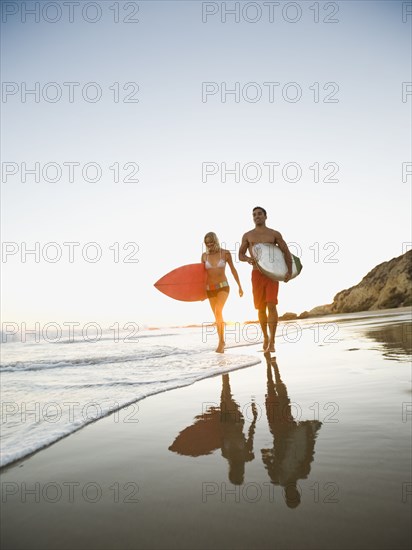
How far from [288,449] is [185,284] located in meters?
6.32

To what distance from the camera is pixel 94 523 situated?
1.22 meters

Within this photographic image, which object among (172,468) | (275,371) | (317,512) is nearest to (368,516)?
(317,512)

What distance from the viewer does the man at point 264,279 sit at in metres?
6.31

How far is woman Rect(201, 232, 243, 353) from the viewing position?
293 inches

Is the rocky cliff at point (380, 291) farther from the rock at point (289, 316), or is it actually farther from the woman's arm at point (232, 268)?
the woman's arm at point (232, 268)

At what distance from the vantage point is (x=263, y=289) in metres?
6.37

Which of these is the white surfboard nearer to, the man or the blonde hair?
the man

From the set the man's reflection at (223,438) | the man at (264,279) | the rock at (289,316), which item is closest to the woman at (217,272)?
the man at (264,279)

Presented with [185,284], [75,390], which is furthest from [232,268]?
[75,390]

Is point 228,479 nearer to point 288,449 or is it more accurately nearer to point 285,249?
point 288,449

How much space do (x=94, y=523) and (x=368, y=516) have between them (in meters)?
0.85

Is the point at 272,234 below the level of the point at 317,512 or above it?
above

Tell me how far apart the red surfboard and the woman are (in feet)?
0.90

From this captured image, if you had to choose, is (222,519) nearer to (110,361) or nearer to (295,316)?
(110,361)
